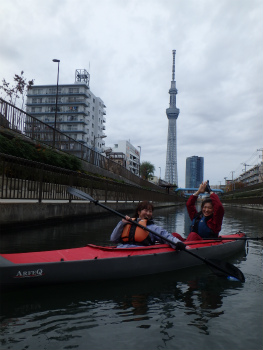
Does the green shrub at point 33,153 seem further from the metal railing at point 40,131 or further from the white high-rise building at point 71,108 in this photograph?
the white high-rise building at point 71,108

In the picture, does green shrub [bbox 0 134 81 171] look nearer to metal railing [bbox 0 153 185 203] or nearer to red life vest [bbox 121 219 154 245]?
metal railing [bbox 0 153 185 203]

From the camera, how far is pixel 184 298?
162 inches

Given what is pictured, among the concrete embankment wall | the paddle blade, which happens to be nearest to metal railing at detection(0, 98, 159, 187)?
the concrete embankment wall

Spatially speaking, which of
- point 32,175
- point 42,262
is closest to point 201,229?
point 42,262

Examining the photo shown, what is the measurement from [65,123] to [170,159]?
76.7 m

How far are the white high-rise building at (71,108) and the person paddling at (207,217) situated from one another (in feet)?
224

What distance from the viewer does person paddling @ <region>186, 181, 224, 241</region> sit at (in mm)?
6184

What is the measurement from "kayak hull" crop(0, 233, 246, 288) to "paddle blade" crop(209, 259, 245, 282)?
48cm

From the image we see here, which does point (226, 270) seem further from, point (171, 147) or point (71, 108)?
point (171, 147)

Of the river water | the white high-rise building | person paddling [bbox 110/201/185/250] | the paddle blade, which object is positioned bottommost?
the river water

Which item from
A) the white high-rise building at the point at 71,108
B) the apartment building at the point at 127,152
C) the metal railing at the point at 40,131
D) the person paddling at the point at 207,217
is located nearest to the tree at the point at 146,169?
the apartment building at the point at 127,152

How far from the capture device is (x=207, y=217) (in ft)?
21.4

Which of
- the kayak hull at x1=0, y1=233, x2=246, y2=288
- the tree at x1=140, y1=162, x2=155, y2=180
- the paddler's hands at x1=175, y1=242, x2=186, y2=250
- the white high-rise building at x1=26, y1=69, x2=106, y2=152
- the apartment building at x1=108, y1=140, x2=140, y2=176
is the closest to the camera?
the kayak hull at x1=0, y1=233, x2=246, y2=288

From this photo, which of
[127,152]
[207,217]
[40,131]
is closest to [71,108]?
[127,152]
